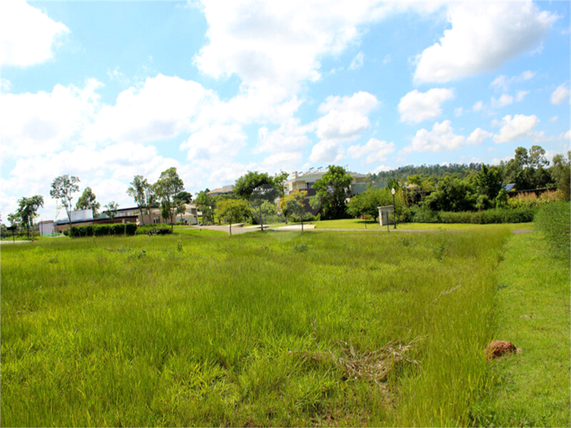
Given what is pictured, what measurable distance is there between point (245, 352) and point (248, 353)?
37mm

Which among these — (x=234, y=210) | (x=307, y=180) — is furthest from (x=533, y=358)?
(x=307, y=180)

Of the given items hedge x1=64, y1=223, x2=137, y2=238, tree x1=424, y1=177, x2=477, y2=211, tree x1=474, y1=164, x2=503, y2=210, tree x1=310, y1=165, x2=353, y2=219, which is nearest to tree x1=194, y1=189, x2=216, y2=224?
tree x1=310, y1=165, x2=353, y2=219

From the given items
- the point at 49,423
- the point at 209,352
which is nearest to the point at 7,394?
the point at 49,423

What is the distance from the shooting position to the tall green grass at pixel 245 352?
2574 mm

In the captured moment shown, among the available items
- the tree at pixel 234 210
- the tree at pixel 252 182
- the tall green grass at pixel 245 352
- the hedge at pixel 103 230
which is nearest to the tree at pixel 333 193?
the tree at pixel 252 182

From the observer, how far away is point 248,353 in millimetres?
3504

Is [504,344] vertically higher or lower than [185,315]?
lower

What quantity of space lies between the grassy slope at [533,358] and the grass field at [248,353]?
0.52 feet

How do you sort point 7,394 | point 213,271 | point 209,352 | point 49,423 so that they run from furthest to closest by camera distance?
point 213,271 < point 209,352 < point 7,394 < point 49,423

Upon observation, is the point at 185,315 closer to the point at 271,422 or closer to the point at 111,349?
the point at 111,349

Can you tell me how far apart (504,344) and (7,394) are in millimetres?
5226

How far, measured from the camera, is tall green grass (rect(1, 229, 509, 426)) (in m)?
2.57

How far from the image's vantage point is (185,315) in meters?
4.29

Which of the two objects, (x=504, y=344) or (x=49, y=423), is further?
(x=504, y=344)
